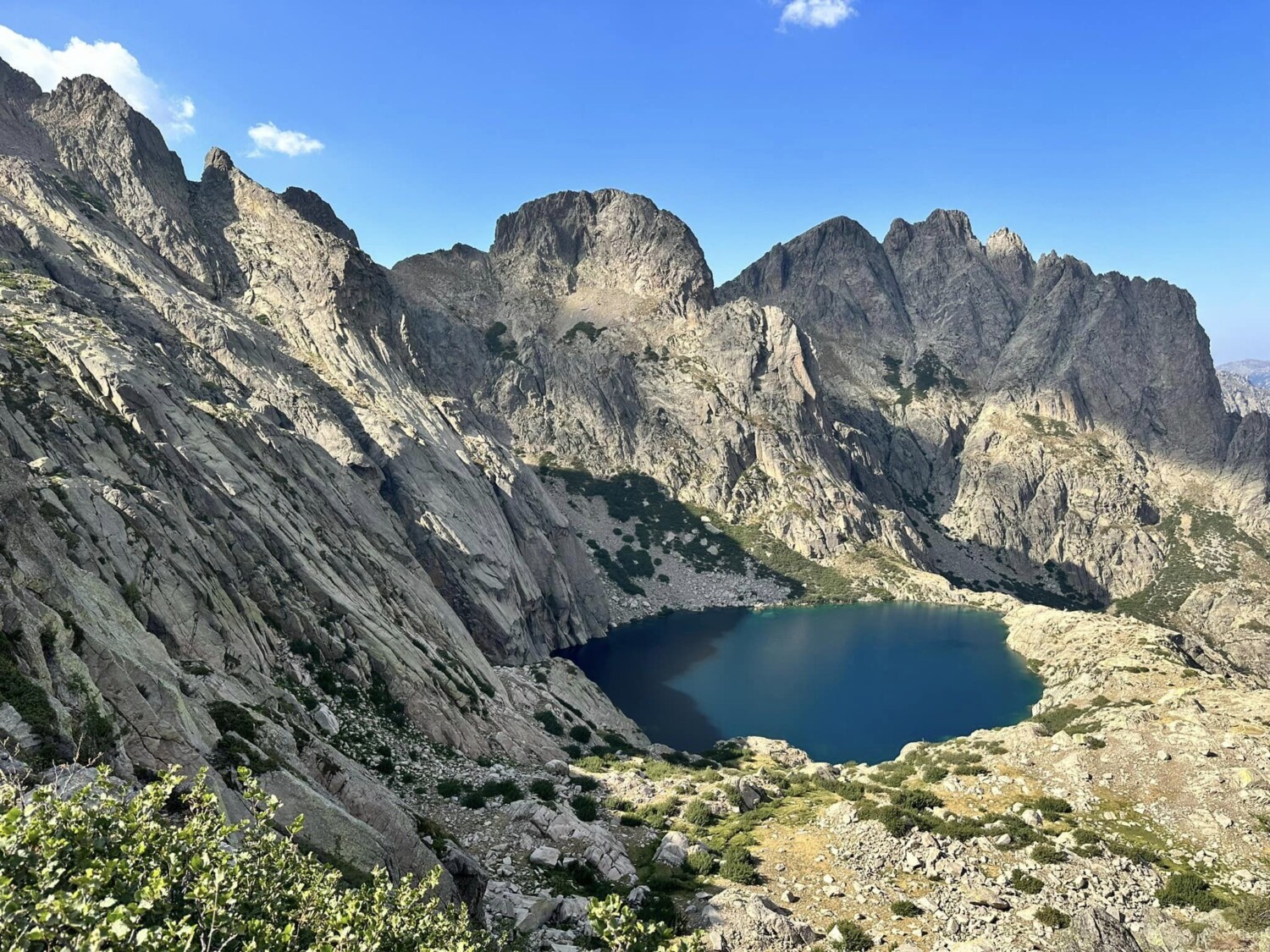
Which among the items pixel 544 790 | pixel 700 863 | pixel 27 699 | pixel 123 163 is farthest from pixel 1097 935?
pixel 123 163

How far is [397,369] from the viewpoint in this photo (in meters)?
137

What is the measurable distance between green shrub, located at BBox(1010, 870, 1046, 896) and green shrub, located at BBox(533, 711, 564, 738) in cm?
3955

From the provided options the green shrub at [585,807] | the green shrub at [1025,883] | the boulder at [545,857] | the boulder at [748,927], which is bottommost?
the green shrub at [1025,883]

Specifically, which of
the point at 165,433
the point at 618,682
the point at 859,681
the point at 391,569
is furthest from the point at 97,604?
the point at 859,681

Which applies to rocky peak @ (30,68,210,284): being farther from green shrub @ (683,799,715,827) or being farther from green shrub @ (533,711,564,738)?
green shrub @ (683,799,715,827)

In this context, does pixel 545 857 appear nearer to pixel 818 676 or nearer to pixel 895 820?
pixel 895 820

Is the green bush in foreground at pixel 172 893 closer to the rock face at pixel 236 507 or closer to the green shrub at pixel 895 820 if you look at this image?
the rock face at pixel 236 507

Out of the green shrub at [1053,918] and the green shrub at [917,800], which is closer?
the green shrub at [1053,918]

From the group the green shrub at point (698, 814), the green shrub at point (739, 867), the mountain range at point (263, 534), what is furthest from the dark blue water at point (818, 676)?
the green shrub at point (739, 867)

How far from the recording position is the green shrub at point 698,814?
3891cm

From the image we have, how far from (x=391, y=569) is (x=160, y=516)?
3334 centimetres

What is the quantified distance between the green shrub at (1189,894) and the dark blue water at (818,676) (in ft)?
169

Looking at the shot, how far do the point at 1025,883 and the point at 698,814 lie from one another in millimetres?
17008

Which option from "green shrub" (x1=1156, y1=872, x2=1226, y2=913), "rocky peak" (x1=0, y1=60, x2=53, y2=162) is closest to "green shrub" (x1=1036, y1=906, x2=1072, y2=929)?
"green shrub" (x1=1156, y1=872, x2=1226, y2=913)
